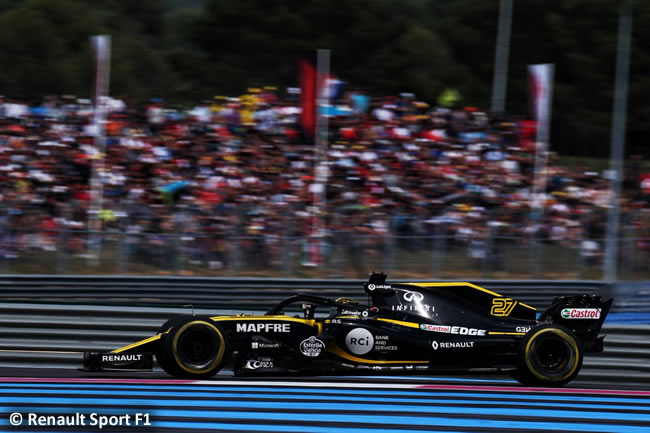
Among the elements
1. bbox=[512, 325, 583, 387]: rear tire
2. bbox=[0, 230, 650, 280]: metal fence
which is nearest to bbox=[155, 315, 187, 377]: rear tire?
bbox=[512, 325, 583, 387]: rear tire

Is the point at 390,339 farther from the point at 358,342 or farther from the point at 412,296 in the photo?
the point at 412,296

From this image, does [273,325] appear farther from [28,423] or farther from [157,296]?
[157,296]

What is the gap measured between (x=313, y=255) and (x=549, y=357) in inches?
151

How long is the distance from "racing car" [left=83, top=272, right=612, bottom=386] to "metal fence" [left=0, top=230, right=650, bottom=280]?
2.78m

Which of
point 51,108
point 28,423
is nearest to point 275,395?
point 28,423

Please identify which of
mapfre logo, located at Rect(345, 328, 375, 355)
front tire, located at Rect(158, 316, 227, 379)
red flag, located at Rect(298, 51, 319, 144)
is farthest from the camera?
red flag, located at Rect(298, 51, 319, 144)

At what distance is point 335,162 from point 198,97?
26.8 meters

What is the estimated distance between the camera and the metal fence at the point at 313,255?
11852 millimetres

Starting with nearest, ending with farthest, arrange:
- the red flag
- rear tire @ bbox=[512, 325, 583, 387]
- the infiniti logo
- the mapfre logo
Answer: the mapfre logo, rear tire @ bbox=[512, 325, 583, 387], the infiniti logo, the red flag

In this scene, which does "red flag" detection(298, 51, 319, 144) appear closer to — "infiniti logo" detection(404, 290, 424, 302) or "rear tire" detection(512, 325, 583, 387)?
"infiniti logo" detection(404, 290, 424, 302)

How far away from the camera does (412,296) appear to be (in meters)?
9.33

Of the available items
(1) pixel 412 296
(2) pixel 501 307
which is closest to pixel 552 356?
(2) pixel 501 307

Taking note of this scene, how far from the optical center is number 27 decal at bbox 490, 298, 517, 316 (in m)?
9.55

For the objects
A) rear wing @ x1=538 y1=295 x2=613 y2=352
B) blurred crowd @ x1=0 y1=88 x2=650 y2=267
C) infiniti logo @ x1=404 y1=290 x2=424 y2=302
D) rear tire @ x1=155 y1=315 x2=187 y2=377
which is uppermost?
blurred crowd @ x1=0 y1=88 x2=650 y2=267
